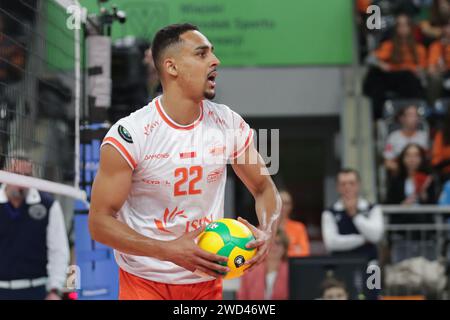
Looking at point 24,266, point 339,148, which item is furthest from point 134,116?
point 339,148

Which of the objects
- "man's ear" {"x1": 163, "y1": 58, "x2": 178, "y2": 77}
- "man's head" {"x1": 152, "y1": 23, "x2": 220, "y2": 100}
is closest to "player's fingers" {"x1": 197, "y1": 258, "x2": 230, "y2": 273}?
"man's head" {"x1": 152, "y1": 23, "x2": 220, "y2": 100}

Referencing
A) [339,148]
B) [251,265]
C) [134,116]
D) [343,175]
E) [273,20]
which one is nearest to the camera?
[251,265]

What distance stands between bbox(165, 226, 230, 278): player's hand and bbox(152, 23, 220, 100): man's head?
2.98 feet

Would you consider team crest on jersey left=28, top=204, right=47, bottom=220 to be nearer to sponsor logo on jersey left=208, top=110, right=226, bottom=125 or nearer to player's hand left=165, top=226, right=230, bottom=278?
sponsor logo on jersey left=208, top=110, right=226, bottom=125

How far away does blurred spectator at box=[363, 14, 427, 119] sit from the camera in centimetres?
1148

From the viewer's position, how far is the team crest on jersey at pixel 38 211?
8.12 meters

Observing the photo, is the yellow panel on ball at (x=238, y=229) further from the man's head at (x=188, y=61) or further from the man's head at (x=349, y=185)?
the man's head at (x=349, y=185)

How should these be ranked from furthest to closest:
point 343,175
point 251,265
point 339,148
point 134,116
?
1. point 339,148
2. point 343,175
3. point 134,116
4. point 251,265

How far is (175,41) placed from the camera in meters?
5.07

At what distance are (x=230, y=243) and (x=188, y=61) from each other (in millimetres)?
1118

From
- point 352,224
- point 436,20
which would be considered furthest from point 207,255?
point 436,20
